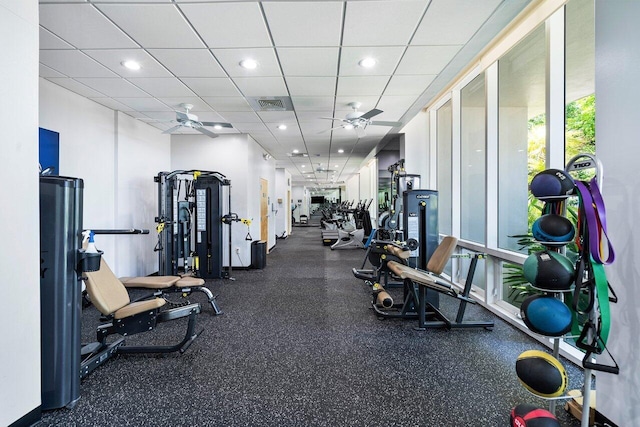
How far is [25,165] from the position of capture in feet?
5.99

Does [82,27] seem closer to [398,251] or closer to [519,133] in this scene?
[398,251]

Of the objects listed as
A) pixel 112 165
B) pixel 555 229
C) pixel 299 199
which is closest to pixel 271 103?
pixel 112 165

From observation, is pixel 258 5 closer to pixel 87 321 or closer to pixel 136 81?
pixel 136 81

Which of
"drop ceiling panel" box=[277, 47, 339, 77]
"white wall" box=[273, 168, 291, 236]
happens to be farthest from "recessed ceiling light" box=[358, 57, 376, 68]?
"white wall" box=[273, 168, 291, 236]

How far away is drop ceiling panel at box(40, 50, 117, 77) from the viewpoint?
3.09 metres

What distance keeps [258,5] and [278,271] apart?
488 cm

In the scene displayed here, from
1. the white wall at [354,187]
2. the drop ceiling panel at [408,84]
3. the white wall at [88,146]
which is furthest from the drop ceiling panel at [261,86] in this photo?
the white wall at [354,187]

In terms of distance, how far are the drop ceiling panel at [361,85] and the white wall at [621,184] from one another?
7.28 feet

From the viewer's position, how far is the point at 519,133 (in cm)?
377

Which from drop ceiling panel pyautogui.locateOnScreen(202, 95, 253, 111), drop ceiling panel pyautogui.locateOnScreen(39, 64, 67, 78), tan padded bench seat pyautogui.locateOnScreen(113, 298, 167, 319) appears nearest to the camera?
tan padded bench seat pyautogui.locateOnScreen(113, 298, 167, 319)

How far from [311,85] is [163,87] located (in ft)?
6.37

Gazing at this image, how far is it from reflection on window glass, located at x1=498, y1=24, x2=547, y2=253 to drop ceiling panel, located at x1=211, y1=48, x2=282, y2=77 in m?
2.74

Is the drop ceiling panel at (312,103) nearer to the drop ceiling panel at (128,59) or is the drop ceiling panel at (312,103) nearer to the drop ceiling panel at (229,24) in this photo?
the drop ceiling panel at (229,24)

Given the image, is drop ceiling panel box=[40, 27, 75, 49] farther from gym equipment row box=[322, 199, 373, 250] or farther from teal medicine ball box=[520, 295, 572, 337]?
gym equipment row box=[322, 199, 373, 250]
